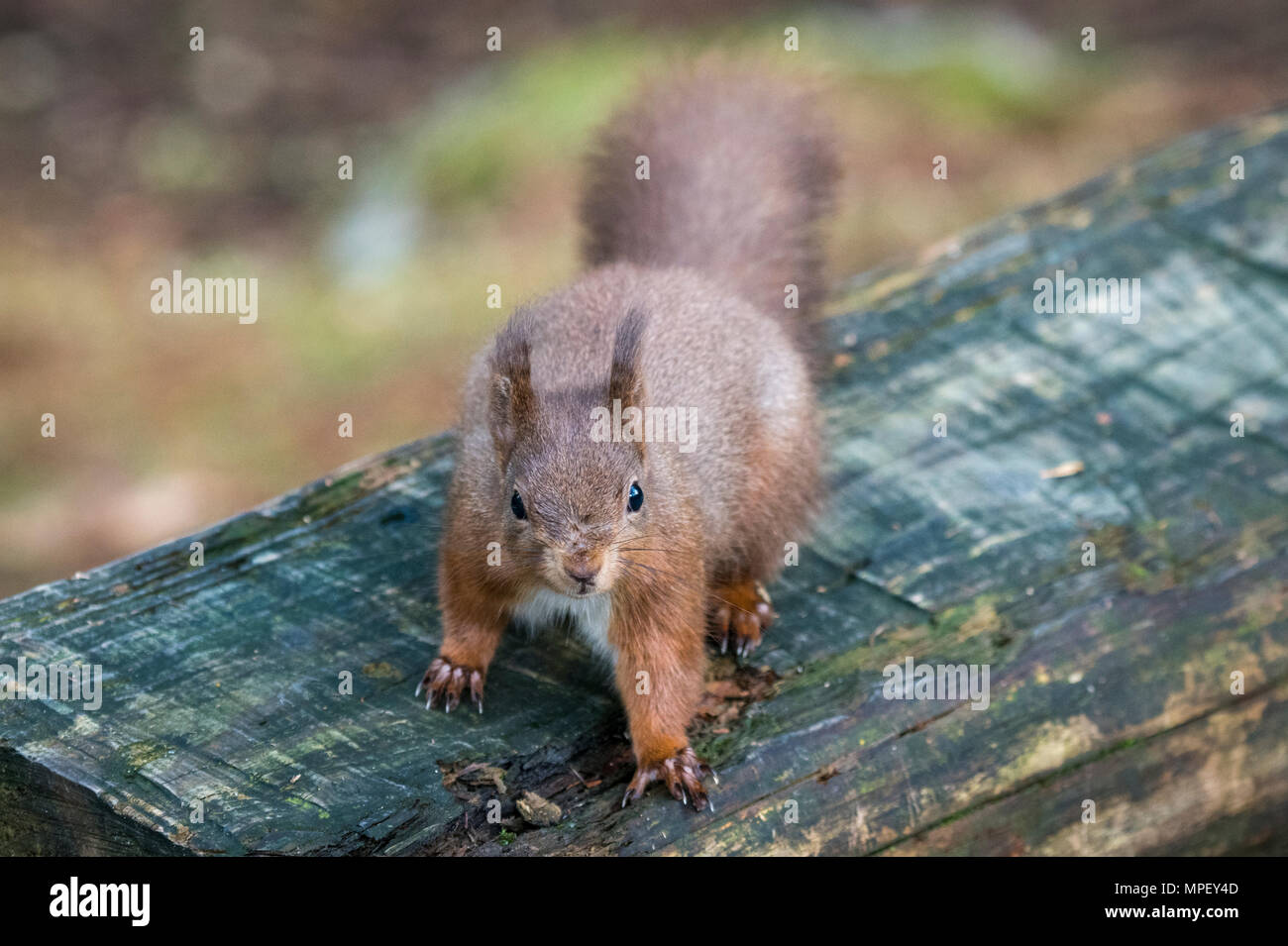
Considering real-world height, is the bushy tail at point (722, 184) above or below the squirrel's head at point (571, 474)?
above

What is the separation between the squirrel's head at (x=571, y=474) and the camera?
2580 millimetres

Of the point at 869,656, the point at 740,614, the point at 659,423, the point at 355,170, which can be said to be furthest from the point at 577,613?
the point at 355,170

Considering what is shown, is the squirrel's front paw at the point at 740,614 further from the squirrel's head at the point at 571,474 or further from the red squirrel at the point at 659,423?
the squirrel's head at the point at 571,474

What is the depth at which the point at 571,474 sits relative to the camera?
2598 millimetres

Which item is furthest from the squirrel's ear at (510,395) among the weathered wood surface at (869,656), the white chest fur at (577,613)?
the weathered wood surface at (869,656)

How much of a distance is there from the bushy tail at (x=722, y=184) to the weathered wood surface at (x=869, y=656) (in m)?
0.31

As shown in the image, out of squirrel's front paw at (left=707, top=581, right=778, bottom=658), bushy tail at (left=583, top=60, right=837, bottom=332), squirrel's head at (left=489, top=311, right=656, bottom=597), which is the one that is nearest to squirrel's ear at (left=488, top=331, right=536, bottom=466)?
squirrel's head at (left=489, top=311, right=656, bottom=597)

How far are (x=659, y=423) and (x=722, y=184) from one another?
1.02m

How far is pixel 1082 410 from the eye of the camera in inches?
131
